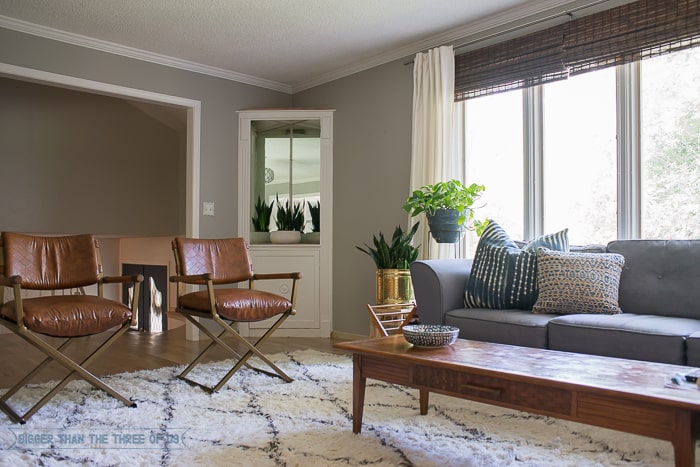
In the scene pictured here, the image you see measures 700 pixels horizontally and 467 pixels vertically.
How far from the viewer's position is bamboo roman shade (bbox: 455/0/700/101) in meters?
3.13

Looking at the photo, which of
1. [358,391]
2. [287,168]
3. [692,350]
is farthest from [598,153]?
[287,168]

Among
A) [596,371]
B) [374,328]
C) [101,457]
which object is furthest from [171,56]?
[596,371]

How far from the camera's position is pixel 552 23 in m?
3.72

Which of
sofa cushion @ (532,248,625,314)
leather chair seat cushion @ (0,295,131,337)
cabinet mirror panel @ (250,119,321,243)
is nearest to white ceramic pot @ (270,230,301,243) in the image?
cabinet mirror panel @ (250,119,321,243)

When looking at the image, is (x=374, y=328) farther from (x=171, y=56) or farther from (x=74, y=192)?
(x=74, y=192)

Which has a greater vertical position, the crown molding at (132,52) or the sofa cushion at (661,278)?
the crown molding at (132,52)

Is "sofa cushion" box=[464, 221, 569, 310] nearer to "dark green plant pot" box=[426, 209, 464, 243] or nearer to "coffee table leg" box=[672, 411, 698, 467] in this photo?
"dark green plant pot" box=[426, 209, 464, 243]

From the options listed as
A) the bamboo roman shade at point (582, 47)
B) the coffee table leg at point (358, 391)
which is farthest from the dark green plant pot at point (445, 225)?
the coffee table leg at point (358, 391)

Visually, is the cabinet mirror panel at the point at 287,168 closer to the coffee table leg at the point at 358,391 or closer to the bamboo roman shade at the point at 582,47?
the bamboo roman shade at the point at 582,47

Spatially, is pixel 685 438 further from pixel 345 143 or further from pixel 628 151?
pixel 345 143

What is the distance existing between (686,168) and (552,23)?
125 cm

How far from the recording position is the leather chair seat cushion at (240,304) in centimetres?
312

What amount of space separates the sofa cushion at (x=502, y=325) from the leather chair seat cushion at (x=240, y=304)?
97 cm

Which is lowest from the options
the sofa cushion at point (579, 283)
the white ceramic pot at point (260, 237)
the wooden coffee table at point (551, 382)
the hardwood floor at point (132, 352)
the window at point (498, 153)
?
the hardwood floor at point (132, 352)
